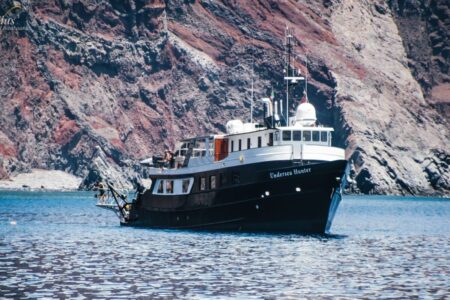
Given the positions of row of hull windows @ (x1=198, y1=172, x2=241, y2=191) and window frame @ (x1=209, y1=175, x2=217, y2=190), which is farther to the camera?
window frame @ (x1=209, y1=175, x2=217, y2=190)

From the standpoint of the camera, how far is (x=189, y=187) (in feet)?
289

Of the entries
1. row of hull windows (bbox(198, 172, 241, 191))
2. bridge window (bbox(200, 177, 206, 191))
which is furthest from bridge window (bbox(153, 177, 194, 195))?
row of hull windows (bbox(198, 172, 241, 191))

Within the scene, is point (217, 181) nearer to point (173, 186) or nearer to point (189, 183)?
point (189, 183)

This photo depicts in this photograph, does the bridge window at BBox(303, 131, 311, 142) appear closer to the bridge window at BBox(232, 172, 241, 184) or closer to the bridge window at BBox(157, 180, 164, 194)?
the bridge window at BBox(232, 172, 241, 184)

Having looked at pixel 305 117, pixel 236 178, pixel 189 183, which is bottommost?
pixel 189 183

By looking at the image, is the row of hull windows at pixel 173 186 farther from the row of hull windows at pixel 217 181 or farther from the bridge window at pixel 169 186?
the row of hull windows at pixel 217 181

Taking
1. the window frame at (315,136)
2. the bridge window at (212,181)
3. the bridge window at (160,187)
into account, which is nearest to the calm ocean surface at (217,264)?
the bridge window at (160,187)

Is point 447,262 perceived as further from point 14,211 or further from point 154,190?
point 14,211

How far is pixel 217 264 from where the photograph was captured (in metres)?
60.8

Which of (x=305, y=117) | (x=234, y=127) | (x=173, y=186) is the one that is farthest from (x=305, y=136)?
(x=173, y=186)

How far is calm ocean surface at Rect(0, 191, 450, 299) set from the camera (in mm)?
50031

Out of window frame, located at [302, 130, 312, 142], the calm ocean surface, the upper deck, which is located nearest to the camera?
the calm ocean surface

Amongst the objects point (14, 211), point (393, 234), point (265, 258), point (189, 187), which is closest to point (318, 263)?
point (265, 258)

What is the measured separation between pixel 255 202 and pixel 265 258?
712 inches
